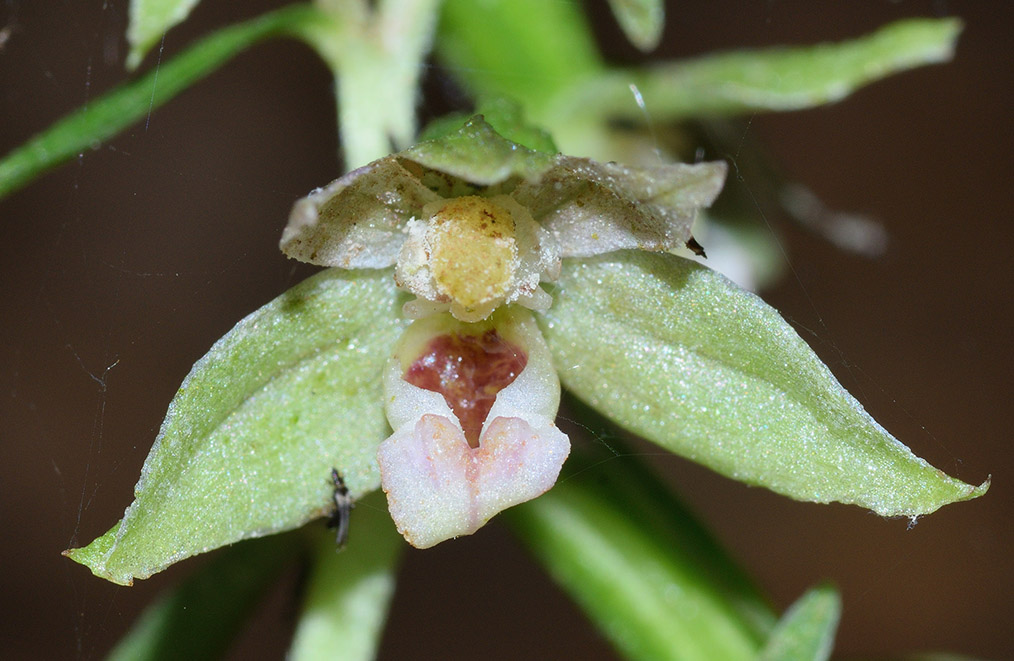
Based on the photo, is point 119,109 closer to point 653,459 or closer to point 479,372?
point 479,372

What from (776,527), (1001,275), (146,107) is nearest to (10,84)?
(146,107)

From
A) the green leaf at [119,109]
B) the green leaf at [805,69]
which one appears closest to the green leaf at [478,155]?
the green leaf at [119,109]

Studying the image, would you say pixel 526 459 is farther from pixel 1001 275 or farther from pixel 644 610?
pixel 1001 275

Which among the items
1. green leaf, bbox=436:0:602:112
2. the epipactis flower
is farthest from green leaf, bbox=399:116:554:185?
green leaf, bbox=436:0:602:112

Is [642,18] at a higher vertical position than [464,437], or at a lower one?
higher

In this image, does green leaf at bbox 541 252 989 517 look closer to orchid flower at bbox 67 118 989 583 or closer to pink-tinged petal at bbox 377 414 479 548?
orchid flower at bbox 67 118 989 583

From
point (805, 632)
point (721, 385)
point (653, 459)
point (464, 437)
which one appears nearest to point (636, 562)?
Result: point (805, 632)
